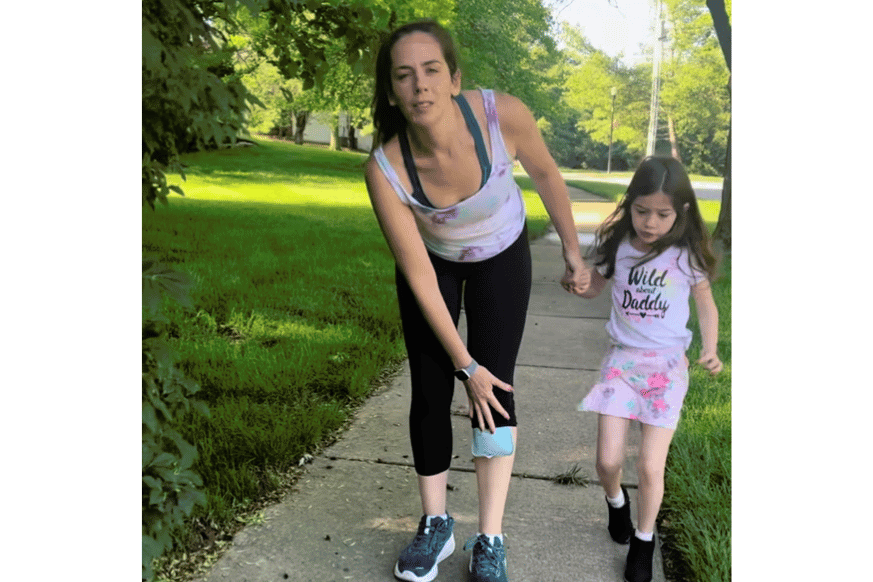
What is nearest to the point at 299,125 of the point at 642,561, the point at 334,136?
the point at 334,136

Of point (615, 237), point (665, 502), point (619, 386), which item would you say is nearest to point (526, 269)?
point (615, 237)

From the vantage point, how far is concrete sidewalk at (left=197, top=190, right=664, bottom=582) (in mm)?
2033

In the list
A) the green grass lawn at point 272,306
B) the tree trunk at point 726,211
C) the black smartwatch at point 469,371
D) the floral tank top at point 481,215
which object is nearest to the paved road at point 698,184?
the tree trunk at point 726,211

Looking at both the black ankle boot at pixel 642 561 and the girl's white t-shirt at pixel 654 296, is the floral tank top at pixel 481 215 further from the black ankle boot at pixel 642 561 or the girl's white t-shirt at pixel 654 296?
the black ankle boot at pixel 642 561

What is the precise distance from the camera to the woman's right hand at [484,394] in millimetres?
1815

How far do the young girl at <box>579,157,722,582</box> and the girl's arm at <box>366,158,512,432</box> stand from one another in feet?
0.85

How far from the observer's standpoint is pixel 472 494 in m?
2.40

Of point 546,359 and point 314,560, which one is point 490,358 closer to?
point 314,560

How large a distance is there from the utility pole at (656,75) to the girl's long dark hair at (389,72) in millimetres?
472

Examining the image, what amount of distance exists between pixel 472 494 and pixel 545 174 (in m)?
1.07

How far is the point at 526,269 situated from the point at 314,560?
93 cm

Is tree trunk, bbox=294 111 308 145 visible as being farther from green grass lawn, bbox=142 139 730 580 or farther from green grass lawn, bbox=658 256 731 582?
green grass lawn, bbox=658 256 731 582
